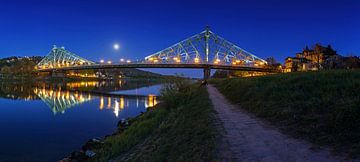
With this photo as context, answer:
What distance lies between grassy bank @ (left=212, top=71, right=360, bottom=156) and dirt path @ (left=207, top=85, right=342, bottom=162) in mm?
578

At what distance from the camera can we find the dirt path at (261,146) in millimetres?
7441

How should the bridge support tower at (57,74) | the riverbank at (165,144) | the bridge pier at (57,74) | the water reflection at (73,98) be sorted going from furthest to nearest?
the bridge pier at (57,74), the bridge support tower at (57,74), the water reflection at (73,98), the riverbank at (165,144)

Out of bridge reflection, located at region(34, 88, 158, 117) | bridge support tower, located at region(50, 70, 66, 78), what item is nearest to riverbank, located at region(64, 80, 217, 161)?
bridge reflection, located at region(34, 88, 158, 117)

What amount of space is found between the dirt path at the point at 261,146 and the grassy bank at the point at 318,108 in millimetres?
578

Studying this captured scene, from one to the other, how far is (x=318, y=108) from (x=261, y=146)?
4.20m

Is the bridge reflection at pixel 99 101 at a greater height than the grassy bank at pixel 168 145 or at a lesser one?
lesser

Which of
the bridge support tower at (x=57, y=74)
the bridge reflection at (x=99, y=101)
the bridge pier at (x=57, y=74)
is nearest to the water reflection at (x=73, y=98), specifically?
the bridge reflection at (x=99, y=101)

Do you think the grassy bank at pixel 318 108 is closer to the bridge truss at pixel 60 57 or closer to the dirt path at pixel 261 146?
the dirt path at pixel 261 146

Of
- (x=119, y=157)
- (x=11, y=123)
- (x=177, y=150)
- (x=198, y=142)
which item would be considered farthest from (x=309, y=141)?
(x=11, y=123)

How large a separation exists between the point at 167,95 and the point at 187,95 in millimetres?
1988

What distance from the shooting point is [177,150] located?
9.70 meters

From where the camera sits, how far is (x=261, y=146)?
8.42 metres

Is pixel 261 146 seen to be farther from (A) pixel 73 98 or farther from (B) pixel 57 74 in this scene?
(B) pixel 57 74

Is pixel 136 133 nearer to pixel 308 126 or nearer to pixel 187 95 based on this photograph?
pixel 308 126
